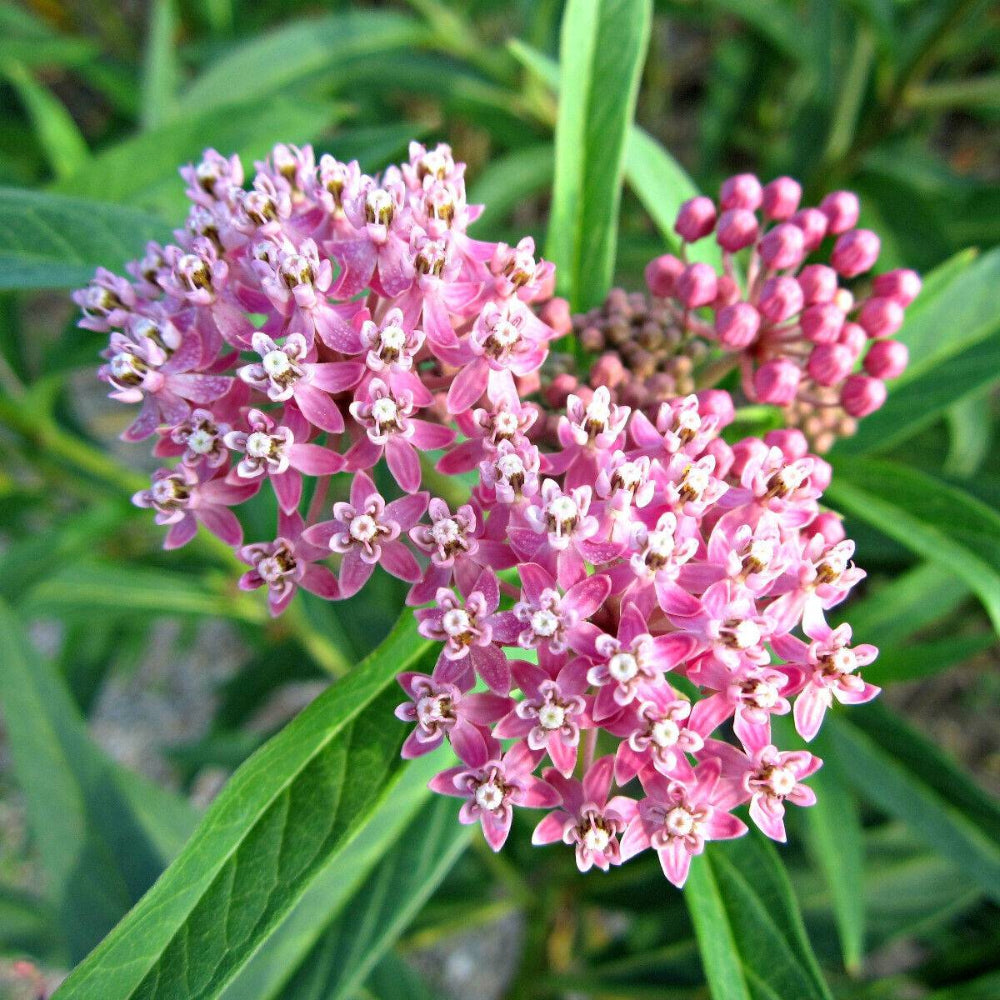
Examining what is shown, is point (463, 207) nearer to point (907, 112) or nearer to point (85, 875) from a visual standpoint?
point (85, 875)

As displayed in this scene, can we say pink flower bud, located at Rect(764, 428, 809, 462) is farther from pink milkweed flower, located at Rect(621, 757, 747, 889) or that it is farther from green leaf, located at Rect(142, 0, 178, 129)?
green leaf, located at Rect(142, 0, 178, 129)

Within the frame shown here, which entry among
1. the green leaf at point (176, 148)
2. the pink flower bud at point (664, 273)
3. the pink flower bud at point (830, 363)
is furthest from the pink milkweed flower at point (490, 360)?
the green leaf at point (176, 148)

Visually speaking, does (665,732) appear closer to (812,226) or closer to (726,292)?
(726,292)

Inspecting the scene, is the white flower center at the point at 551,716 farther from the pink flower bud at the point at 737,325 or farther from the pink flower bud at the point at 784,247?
the pink flower bud at the point at 784,247

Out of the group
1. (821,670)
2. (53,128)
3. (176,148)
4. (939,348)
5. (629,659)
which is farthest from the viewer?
(53,128)

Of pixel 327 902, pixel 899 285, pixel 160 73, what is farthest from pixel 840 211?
pixel 160 73

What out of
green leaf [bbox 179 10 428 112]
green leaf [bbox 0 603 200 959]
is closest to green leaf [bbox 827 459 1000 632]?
green leaf [bbox 0 603 200 959]

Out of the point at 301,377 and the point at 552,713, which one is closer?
the point at 552,713

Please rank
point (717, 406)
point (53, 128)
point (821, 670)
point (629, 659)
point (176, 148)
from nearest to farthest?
point (629, 659)
point (821, 670)
point (717, 406)
point (176, 148)
point (53, 128)
